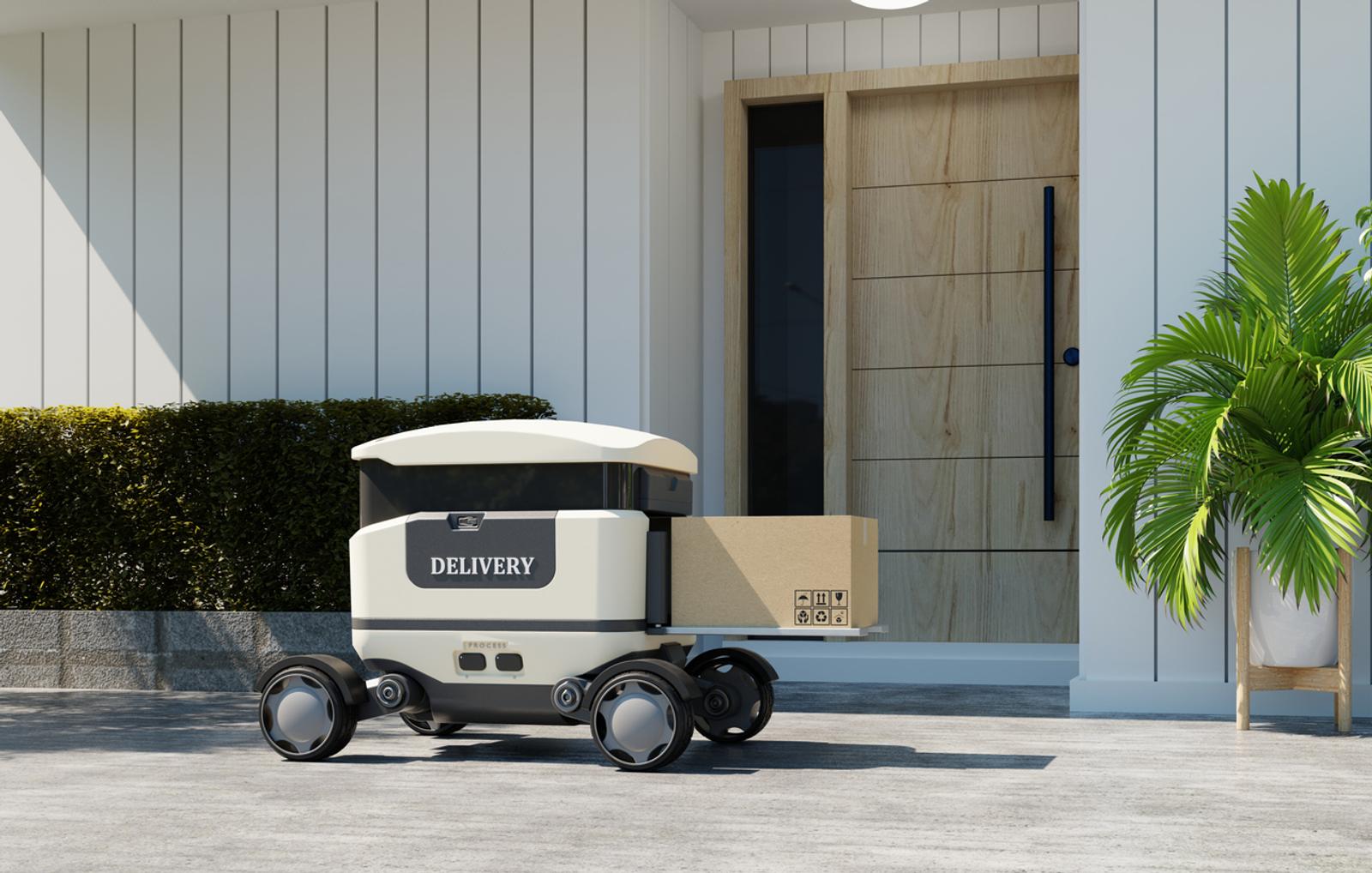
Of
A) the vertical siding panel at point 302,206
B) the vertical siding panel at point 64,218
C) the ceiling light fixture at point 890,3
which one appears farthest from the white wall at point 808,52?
the vertical siding panel at point 64,218

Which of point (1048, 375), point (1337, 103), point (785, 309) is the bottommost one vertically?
point (1048, 375)

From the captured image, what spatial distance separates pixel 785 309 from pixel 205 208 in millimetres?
2658

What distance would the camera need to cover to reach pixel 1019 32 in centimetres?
619

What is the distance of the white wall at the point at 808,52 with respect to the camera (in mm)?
6184

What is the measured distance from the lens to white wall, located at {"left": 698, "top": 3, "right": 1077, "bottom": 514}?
6.18 m

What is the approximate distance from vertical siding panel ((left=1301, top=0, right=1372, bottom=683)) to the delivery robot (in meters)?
2.63

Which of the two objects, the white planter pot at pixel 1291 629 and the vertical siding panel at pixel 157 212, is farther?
the vertical siding panel at pixel 157 212

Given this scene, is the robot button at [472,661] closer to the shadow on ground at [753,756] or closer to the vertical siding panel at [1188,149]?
the shadow on ground at [753,756]

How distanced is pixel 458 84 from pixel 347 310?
1.09m

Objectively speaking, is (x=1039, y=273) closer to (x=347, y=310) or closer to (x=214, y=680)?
(x=347, y=310)

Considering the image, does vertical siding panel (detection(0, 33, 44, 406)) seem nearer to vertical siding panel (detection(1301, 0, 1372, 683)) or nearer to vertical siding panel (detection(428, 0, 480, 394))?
vertical siding panel (detection(428, 0, 480, 394))

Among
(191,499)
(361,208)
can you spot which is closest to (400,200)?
(361,208)

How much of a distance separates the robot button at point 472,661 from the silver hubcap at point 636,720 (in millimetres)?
365

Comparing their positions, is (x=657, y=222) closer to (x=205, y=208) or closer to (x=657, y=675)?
(x=205, y=208)
